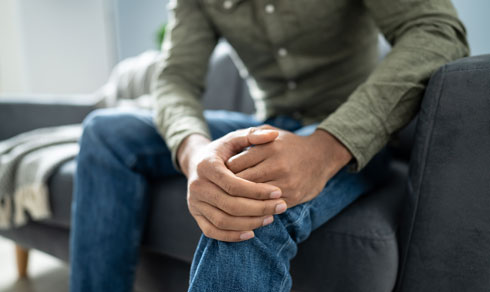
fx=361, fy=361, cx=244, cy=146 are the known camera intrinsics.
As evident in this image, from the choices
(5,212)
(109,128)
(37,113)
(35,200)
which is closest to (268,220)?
(109,128)

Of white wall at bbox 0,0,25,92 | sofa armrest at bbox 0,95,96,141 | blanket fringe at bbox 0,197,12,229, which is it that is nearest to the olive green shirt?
blanket fringe at bbox 0,197,12,229

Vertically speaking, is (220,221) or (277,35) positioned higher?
(277,35)

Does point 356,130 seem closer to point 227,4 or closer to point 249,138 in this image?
point 249,138

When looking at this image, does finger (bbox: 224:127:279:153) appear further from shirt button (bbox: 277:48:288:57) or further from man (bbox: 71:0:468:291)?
shirt button (bbox: 277:48:288:57)

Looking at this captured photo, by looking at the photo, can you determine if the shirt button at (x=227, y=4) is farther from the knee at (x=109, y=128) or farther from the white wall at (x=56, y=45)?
the white wall at (x=56, y=45)

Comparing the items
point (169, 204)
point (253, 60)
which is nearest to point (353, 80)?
point (253, 60)

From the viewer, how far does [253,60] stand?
2.67ft

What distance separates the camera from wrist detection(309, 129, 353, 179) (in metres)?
0.48

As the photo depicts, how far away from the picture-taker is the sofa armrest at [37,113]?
54.9 inches

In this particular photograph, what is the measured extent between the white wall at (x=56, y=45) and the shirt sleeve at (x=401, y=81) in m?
2.93

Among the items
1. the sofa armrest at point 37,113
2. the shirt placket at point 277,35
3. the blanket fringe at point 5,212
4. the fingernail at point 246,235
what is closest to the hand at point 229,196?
the fingernail at point 246,235

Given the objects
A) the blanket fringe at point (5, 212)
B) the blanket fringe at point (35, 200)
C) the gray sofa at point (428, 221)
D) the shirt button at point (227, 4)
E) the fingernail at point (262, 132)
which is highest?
the shirt button at point (227, 4)

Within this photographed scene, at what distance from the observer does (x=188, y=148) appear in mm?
549

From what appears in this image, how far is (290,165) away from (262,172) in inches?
1.4
